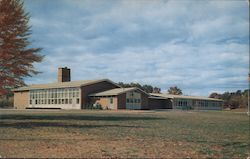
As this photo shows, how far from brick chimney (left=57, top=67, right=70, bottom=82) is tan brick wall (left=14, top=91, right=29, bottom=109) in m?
6.59

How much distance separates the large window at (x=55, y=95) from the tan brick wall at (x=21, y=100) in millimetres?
1661

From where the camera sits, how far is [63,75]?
62156mm

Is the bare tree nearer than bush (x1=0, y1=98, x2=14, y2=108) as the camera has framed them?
Yes

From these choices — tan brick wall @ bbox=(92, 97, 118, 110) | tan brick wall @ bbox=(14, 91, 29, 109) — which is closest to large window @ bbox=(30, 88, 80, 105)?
tan brick wall @ bbox=(14, 91, 29, 109)

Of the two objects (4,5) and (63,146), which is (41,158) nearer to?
(63,146)

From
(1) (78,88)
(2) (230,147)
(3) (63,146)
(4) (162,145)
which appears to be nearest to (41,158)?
(3) (63,146)

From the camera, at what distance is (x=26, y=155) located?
8516mm

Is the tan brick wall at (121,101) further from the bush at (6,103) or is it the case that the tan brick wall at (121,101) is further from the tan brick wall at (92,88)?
the bush at (6,103)

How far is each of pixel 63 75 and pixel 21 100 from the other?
31.5 feet

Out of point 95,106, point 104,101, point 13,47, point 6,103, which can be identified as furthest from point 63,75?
point 13,47

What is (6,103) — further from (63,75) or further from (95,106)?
(95,106)

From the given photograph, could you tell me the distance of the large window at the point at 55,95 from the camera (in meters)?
53.1

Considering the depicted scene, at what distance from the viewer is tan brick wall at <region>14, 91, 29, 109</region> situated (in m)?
61.6

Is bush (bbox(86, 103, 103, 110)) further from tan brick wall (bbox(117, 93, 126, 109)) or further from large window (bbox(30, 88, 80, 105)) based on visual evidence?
tan brick wall (bbox(117, 93, 126, 109))
